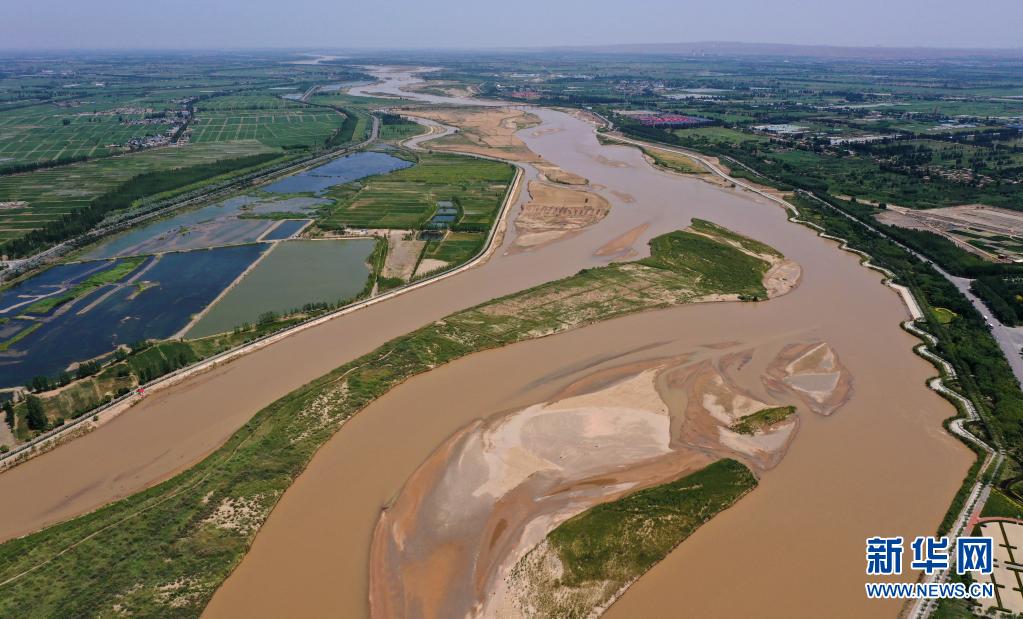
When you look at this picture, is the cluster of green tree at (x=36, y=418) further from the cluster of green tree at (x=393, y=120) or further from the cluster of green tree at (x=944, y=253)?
the cluster of green tree at (x=393, y=120)

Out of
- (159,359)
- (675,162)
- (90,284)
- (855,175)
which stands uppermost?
(675,162)

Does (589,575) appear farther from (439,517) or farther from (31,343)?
(31,343)

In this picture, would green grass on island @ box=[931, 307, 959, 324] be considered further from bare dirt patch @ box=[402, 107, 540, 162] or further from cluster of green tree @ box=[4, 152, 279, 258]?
cluster of green tree @ box=[4, 152, 279, 258]

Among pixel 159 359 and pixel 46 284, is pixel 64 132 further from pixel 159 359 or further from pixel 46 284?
pixel 159 359

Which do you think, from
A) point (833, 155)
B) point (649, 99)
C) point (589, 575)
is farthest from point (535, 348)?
point (649, 99)

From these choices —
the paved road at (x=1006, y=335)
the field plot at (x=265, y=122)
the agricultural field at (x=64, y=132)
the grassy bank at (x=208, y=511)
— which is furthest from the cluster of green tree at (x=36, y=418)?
the field plot at (x=265, y=122)

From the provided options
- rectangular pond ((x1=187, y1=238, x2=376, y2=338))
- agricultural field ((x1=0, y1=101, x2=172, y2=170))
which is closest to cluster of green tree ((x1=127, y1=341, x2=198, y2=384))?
rectangular pond ((x1=187, y1=238, x2=376, y2=338))

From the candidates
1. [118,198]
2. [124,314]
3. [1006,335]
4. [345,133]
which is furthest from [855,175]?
[118,198]
